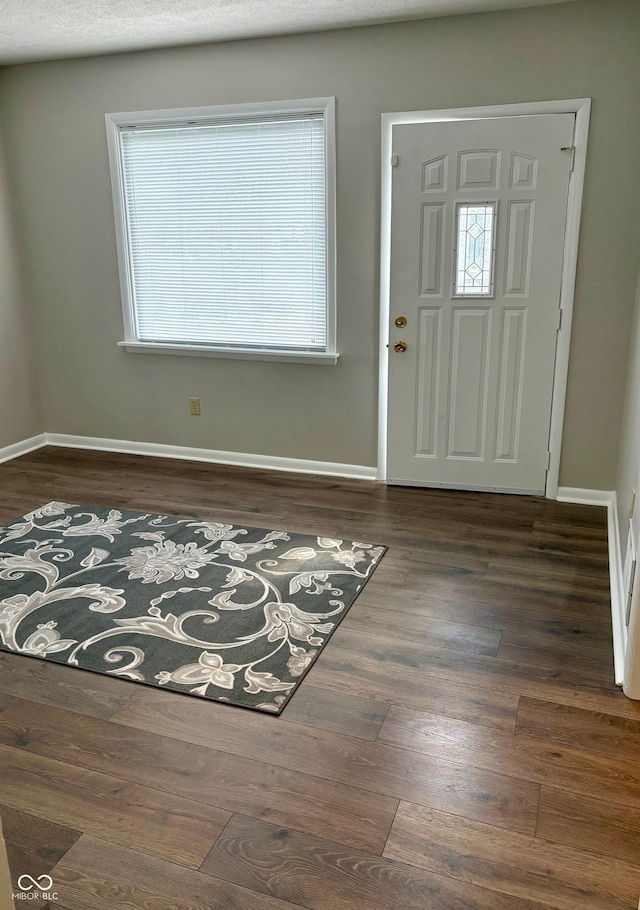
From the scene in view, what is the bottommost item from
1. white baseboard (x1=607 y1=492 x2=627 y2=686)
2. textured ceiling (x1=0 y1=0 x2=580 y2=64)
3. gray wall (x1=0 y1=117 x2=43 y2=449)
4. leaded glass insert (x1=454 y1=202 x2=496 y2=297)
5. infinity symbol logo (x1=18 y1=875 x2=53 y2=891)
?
infinity symbol logo (x1=18 y1=875 x2=53 y2=891)

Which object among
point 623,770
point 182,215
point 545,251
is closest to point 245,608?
point 623,770

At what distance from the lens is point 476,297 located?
3959mm

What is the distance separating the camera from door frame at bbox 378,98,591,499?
362cm

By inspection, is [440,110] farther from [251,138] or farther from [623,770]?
[623,770]

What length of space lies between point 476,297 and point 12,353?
10.4ft

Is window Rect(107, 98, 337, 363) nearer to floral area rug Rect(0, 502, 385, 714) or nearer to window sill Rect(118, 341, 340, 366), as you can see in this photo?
window sill Rect(118, 341, 340, 366)

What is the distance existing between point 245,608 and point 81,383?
280cm

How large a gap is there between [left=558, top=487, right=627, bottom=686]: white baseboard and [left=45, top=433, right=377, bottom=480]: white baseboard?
3.95 ft

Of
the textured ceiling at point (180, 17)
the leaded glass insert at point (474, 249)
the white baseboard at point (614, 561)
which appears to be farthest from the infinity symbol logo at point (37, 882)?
the textured ceiling at point (180, 17)

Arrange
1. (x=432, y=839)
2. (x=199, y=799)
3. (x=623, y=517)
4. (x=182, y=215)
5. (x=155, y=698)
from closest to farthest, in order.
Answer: (x=432, y=839) < (x=199, y=799) < (x=155, y=698) < (x=623, y=517) < (x=182, y=215)

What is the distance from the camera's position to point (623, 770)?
203 centimetres

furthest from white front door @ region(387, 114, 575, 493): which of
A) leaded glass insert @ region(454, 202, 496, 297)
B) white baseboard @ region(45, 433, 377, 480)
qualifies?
white baseboard @ region(45, 433, 377, 480)

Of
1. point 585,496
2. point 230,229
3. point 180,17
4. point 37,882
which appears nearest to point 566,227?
point 585,496

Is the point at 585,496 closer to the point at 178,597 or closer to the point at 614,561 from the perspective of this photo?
the point at 614,561
